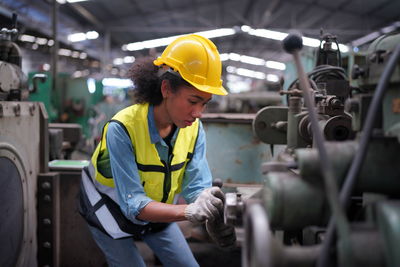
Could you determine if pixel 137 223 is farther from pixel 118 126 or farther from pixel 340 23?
pixel 340 23

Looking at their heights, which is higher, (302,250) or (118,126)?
(118,126)

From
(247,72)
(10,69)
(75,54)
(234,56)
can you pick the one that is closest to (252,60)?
(234,56)

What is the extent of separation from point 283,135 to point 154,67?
51 cm

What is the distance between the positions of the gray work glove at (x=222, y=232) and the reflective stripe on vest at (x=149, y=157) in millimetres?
233

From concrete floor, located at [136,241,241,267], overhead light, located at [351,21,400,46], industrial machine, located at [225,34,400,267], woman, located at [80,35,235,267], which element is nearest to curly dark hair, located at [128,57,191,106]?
woman, located at [80,35,235,267]

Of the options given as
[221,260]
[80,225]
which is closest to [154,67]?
[80,225]

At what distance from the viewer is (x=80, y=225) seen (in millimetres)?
2115

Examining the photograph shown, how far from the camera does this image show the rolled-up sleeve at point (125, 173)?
122 cm

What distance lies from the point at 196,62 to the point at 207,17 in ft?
26.6

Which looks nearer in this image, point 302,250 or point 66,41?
point 302,250

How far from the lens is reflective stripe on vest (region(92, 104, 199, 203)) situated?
1315 mm

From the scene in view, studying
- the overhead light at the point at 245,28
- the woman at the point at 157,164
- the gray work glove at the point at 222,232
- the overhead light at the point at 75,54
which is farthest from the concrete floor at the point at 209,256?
the overhead light at the point at 75,54

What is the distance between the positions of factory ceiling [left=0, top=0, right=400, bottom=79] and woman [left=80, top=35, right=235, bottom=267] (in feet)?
18.5

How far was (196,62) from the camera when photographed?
1.29 meters
